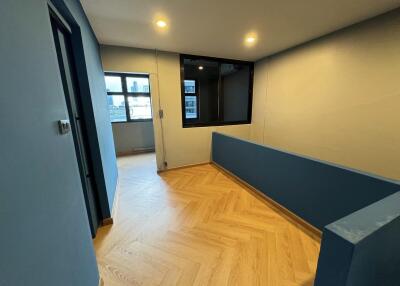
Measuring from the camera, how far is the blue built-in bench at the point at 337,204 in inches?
31.2

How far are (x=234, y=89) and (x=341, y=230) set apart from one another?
466 cm

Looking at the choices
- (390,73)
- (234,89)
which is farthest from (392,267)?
(234,89)

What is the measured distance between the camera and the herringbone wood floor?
1.44 metres

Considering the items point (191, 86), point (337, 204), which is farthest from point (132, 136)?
point (337, 204)

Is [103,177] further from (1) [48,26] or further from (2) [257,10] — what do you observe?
(2) [257,10]

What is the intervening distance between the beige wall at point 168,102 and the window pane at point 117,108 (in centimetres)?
193

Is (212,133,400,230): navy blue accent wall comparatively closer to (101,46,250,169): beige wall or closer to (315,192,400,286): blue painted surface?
(315,192,400,286): blue painted surface

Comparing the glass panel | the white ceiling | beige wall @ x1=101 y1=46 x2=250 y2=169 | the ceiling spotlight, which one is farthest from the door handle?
the glass panel

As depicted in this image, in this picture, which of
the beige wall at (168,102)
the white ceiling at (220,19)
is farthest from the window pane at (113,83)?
the white ceiling at (220,19)

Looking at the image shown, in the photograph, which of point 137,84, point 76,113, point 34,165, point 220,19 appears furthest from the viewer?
point 137,84

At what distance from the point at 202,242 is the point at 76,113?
1.91 metres

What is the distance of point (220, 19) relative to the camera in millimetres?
2156

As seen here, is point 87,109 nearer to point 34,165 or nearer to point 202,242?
point 34,165

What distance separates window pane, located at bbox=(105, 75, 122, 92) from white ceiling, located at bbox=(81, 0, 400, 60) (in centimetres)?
203
